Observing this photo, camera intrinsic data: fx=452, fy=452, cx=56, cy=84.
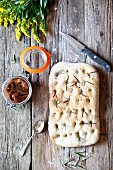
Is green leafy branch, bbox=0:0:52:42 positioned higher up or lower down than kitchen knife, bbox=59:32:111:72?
higher up

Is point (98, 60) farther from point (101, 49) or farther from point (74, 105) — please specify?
point (74, 105)

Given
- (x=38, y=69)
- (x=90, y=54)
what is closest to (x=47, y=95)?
(x=38, y=69)

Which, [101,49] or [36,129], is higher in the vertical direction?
[101,49]

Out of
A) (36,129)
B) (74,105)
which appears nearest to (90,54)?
(74,105)

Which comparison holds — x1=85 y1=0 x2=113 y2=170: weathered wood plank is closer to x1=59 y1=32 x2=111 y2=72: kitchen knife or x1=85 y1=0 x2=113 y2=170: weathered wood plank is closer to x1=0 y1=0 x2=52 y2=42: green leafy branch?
x1=59 y1=32 x2=111 y2=72: kitchen knife

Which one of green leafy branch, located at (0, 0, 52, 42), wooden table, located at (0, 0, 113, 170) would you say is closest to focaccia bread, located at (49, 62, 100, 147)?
wooden table, located at (0, 0, 113, 170)

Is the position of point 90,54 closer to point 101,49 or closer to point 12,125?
point 101,49

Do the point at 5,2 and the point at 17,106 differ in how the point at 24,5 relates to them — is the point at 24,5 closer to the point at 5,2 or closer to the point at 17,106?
the point at 5,2

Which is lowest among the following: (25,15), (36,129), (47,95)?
(36,129)
